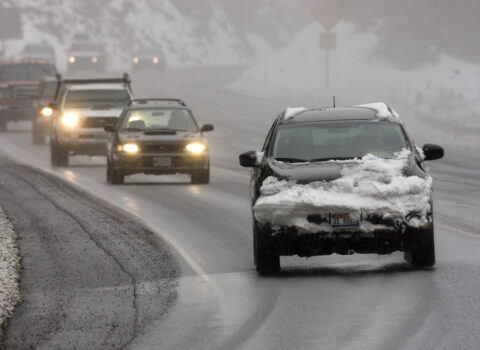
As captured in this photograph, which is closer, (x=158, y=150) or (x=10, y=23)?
(x=158, y=150)

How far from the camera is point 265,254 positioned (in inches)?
535

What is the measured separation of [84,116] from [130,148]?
18.0 ft

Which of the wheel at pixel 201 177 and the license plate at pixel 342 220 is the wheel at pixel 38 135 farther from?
the license plate at pixel 342 220

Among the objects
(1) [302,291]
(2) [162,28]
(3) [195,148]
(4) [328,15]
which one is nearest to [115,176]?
(3) [195,148]

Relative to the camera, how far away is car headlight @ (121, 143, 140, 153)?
86.0 feet

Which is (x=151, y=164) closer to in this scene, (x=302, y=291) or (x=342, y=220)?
(x=342, y=220)

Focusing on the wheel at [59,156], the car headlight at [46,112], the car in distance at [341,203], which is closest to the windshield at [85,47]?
the car headlight at [46,112]

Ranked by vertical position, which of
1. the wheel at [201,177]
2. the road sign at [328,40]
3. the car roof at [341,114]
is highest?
the road sign at [328,40]

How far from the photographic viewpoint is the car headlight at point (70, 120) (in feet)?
103

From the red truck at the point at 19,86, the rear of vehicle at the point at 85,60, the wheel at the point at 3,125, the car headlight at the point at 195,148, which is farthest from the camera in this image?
the rear of vehicle at the point at 85,60

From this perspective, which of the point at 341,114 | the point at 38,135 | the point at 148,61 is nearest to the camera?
the point at 341,114

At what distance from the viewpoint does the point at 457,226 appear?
18.4 m

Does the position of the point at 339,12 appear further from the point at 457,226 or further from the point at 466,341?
→ the point at 466,341

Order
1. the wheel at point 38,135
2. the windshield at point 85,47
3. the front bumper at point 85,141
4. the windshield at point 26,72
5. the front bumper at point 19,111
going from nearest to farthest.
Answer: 1. the front bumper at point 85,141
2. the wheel at point 38,135
3. the front bumper at point 19,111
4. the windshield at point 26,72
5. the windshield at point 85,47
